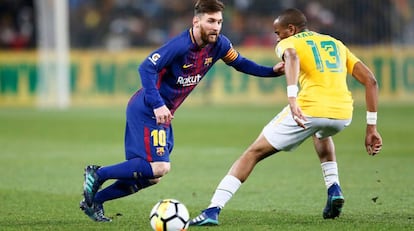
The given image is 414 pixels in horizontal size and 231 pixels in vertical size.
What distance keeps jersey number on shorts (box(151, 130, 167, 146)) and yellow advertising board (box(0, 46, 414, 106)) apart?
72.9ft

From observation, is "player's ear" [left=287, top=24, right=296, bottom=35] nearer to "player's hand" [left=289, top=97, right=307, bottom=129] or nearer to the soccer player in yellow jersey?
the soccer player in yellow jersey

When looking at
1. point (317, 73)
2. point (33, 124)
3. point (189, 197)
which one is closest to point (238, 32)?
point (33, 124)

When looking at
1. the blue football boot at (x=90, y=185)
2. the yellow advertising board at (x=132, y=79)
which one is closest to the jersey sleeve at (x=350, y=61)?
the blue football boot at (x=90, y=185)

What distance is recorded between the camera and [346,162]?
1519cm

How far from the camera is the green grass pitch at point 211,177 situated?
367 inches

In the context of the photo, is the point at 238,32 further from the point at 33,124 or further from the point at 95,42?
the point at 33,124

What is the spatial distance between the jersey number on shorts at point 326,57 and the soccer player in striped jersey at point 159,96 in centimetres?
86

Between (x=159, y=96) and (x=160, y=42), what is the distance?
23741 millimetres

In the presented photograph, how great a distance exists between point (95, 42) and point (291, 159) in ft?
56.2

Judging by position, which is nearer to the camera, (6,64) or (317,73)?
(317,73)

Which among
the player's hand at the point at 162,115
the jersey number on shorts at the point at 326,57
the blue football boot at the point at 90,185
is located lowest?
the blue football boot at the point at 90,185

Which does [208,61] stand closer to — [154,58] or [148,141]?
[154,58]

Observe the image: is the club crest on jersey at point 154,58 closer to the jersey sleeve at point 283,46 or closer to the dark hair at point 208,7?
the dark hair at point 208,7

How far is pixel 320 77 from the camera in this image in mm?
8844
